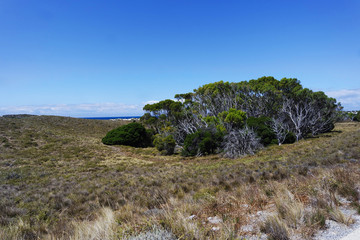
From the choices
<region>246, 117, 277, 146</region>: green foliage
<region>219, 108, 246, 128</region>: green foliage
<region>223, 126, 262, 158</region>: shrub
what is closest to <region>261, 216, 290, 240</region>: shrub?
<region>223, 126, 262, 158</region>: shrub

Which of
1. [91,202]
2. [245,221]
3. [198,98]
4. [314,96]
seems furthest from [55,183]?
[314,96]

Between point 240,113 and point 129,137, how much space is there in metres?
17.6

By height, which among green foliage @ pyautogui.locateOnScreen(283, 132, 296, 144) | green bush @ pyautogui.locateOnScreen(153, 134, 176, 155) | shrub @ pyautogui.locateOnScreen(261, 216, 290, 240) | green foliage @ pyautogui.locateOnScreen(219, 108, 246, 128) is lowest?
green bush @ pyautogui.locateOnScreen(153, 134, 176, 155)

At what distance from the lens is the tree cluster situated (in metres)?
23.5

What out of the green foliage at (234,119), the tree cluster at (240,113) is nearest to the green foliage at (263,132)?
the tree cluster at (240,113)

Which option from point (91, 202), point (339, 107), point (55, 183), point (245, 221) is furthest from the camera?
point (339, 107)

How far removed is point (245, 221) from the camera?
136 inches

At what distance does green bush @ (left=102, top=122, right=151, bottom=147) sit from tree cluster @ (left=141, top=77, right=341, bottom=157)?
264 cm

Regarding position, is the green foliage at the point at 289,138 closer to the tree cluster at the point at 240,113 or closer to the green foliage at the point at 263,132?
the tree cluster at the point at 240,113

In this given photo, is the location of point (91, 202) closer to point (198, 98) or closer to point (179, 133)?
point (179, 133)

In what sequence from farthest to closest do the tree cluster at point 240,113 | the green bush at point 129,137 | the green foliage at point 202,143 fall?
the green bush at point 129,137, the tree cluster at point 240,113, the green foliage at point 202,143

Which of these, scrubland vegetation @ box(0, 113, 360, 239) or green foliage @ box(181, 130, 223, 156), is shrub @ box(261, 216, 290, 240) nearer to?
scrubland vegetation @ box(0, 113, 360, 239)

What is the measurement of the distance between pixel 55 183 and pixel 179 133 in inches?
786

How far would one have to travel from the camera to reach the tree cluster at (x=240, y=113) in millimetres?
23547
